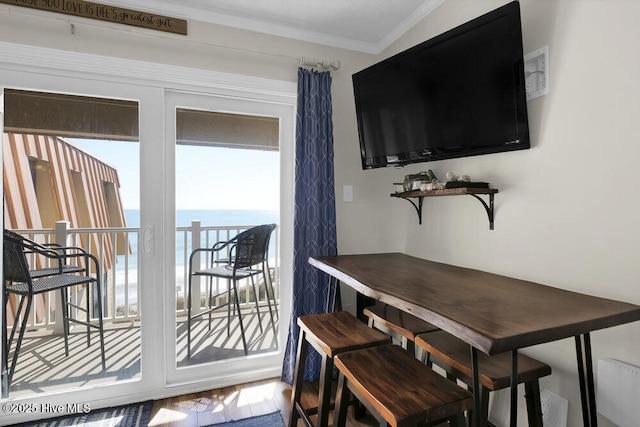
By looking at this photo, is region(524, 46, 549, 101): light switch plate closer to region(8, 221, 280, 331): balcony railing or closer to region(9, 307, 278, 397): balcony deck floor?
region(8, 221, 280, 331): balcony railing

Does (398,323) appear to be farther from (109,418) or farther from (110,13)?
(110,13)

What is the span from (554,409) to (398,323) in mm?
711

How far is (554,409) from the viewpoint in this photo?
1398 millimetres

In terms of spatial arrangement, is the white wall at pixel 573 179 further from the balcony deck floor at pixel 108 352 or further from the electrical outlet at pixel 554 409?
the balcony deck floor at pixel 108 352

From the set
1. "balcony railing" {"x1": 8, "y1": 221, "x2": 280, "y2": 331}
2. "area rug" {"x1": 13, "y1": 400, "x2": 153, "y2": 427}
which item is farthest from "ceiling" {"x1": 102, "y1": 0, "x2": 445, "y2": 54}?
"area rug" {"x1": 13, "y1": 400, "x2": 153, "y2": 427}

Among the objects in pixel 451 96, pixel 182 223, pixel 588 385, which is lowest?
pixel 588 385

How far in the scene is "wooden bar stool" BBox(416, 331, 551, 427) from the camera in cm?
120

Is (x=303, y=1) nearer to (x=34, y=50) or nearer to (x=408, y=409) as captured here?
(x=34, y=50)

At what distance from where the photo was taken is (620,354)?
119 cm

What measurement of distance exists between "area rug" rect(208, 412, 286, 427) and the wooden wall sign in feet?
7.85

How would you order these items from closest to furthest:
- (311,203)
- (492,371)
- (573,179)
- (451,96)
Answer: (492,371) < (573,179) < (451,96) < (311,203)

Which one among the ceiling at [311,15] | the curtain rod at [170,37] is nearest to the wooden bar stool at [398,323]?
the curtain rod at [170,37]

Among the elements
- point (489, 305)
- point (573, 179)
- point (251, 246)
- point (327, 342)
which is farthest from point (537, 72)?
point (251, 246)

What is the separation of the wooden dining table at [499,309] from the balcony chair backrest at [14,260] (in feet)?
5.91
